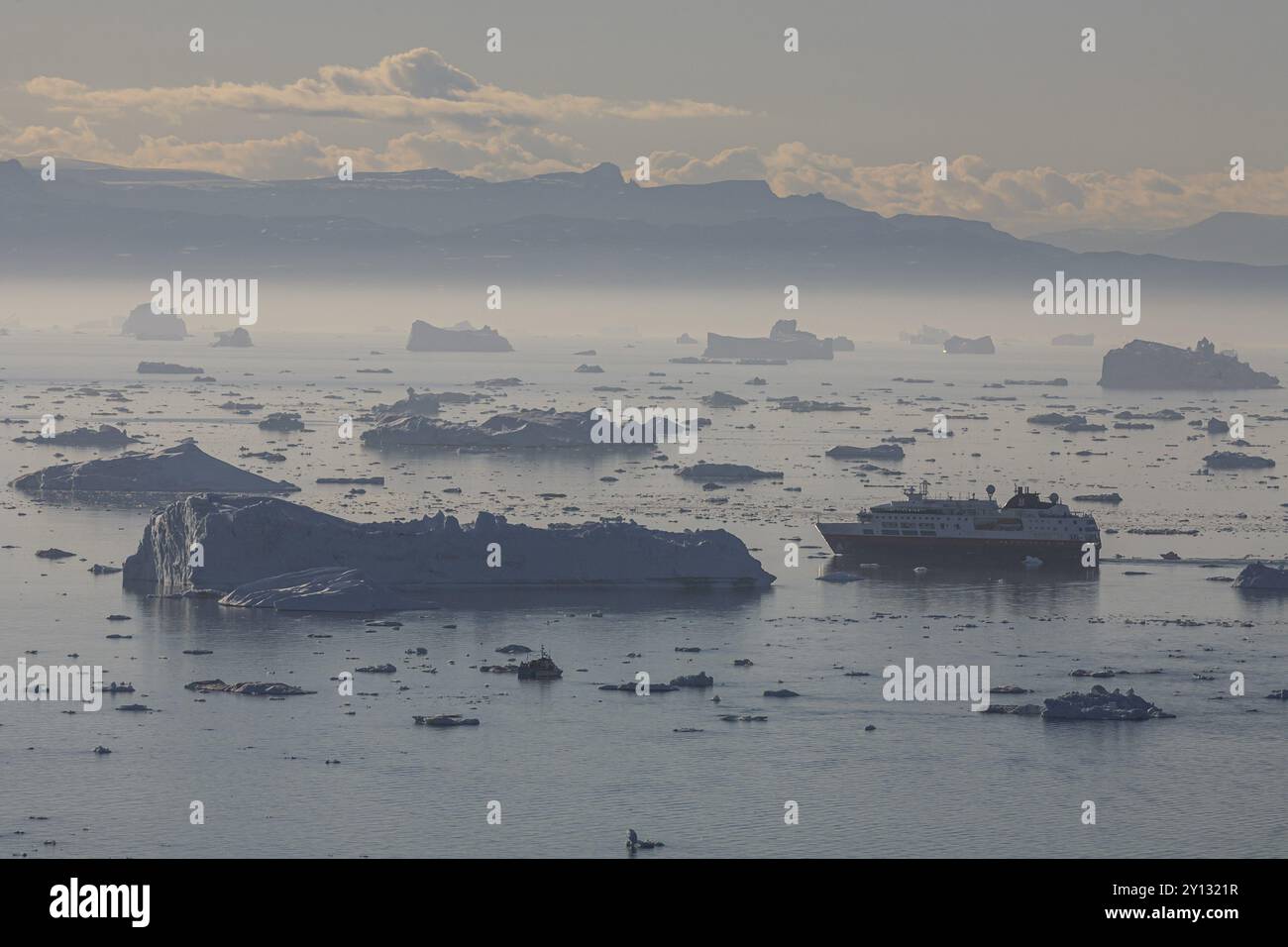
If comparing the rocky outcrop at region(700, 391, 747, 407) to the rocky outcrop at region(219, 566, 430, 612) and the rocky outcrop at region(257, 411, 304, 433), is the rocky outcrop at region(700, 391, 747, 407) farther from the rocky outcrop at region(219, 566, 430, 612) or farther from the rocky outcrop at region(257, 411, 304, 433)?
the rocky outcrop at region(219, 566, 430, 612)

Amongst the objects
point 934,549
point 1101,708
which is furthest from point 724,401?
point 1101,708

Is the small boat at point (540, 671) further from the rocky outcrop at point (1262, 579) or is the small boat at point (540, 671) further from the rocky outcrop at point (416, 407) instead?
the rocky outcrop at point (416, 407)

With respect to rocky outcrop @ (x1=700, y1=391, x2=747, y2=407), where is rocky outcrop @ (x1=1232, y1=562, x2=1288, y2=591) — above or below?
below

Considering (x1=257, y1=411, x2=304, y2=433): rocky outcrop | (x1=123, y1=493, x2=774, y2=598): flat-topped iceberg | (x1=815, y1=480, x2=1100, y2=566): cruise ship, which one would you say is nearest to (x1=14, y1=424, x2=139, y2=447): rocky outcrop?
(x1=257, y1=411, x2=304, y2=433): rocky outcrop
